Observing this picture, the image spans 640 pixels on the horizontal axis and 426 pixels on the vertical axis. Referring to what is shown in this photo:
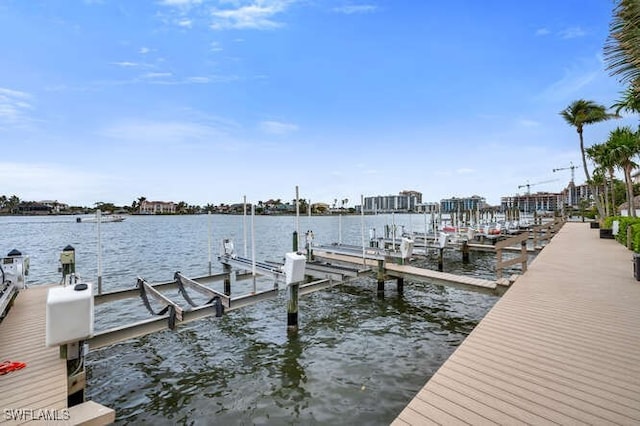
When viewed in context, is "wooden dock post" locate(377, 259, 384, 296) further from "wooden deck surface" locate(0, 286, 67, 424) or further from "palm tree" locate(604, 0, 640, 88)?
"wooden deck surface" locate(0, 286, 67, 424)

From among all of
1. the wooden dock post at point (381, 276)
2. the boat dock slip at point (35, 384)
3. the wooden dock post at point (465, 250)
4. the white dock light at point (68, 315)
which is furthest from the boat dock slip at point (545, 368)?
the wooden dock post at point (465, 250)

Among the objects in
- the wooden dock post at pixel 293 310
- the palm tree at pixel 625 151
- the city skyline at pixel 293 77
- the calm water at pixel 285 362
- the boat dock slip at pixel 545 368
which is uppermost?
the city skyline at pixel 293 77

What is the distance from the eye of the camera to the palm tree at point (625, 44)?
3.11m

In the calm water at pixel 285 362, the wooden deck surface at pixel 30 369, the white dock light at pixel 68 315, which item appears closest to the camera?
the wooden deck surface at pixel 30 369

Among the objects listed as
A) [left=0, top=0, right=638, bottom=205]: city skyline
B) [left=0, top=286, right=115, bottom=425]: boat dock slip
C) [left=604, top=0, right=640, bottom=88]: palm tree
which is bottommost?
[left=0, top=286, right=115, bottom=425]: boat dock slip

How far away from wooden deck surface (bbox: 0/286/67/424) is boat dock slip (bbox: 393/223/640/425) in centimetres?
389

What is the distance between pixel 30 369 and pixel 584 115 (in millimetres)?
38185

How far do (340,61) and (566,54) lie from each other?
42.7ft

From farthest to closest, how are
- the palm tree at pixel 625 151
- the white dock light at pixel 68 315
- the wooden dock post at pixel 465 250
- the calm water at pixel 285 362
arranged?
the palm tree at pixel 625 151 → the wooden dock post at pixel 465 250 → the calm water at pixel 285 362 → the white dock light at pixel 68 315

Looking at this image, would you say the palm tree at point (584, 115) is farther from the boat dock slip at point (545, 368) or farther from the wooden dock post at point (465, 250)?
the boat dock slip at point (545, 368)

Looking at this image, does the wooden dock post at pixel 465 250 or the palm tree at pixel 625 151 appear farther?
the palm tree at pixel 625 151

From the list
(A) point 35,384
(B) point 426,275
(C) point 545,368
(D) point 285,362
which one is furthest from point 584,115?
(A) point 35,384

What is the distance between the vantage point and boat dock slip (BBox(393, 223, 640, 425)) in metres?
2.77

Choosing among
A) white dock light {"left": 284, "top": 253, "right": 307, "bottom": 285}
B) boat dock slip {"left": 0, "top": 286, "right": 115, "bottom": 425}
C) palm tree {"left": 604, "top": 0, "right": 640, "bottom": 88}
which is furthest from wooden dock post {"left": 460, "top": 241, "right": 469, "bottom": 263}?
boat dock slip {"left": 0, "top": 286, "right": 115, "bottom": 425}
